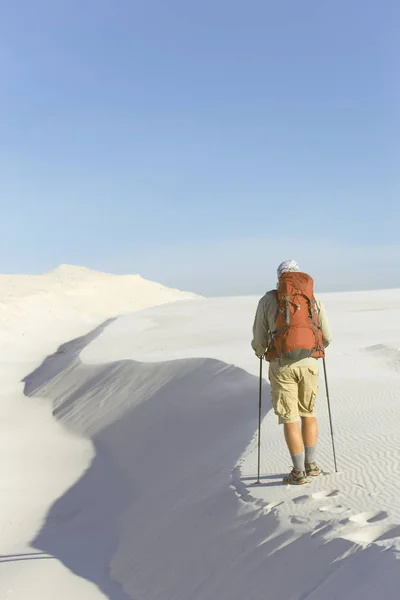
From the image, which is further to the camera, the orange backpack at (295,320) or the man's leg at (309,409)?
the man's leg at (309,409)

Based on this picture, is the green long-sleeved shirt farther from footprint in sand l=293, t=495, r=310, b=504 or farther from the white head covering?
footprint in sand l=293, t=495, r=310, b=504

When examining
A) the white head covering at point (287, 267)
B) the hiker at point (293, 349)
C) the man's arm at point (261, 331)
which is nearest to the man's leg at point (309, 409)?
the hiker at point (293, 349)

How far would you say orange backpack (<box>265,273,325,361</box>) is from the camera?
17.9ft

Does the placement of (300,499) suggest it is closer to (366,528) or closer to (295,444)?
(295,444)

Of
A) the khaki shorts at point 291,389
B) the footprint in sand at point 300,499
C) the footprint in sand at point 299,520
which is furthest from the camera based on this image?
the khaki shorts at point 291,389

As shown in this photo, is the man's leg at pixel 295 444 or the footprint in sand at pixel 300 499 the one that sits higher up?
the man's leg at pixel 295 444

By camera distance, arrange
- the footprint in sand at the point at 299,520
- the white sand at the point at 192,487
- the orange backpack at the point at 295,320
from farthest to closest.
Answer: the orange backpack at the point at 295,320
the footprint in sand at the point at 299,520
the white sand at the point at 192,487

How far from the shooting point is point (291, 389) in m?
5.59

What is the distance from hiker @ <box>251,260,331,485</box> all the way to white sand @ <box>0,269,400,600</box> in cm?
41

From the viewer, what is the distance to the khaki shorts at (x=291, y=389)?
5559mm

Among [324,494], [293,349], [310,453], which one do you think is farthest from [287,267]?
[324,494]

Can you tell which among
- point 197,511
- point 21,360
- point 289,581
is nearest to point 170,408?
point 197,511

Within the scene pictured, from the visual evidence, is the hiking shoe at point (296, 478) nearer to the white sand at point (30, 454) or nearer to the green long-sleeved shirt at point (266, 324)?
the green long-sleeved shirt at point (266, 324)

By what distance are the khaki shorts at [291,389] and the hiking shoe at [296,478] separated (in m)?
0.46
